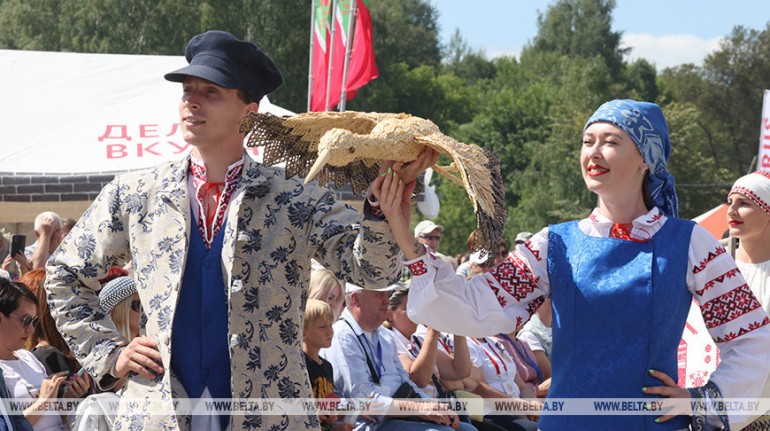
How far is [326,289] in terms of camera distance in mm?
6398

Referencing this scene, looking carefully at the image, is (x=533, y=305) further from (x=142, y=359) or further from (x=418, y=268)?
(x=142, y=359)

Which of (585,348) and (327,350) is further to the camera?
(327,350)

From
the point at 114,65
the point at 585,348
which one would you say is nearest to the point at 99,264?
the point at 585,348

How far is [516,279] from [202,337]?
898 millimetres

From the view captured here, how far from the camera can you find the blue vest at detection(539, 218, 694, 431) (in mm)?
2998

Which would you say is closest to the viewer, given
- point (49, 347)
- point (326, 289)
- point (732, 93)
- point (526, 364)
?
point (49, 347)

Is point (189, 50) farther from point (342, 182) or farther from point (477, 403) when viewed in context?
point (477, 403)

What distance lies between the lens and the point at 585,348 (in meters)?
3.04

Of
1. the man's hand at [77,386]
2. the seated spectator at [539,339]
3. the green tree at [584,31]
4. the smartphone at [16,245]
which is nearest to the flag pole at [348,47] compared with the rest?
the seated spectator at [539,339]

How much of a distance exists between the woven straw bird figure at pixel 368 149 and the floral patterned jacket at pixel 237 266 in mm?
112

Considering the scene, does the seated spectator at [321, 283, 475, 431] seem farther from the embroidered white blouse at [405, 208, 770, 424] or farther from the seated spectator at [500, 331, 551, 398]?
the embroidered white blouse at [405, 208, 770, 424]

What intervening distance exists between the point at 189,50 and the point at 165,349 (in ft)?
2.86

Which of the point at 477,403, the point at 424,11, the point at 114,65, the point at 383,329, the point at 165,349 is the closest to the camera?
the point at 165,349

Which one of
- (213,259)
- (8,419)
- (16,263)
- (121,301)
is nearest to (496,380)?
(121,301)
